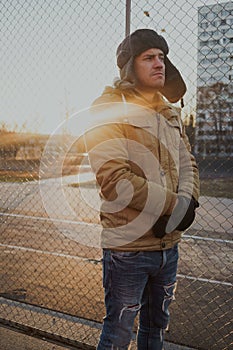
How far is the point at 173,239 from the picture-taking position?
2.13 meters

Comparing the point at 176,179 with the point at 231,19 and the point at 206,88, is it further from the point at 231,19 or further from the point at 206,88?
the point at 206,88

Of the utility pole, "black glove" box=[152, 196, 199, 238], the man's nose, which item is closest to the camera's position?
"black glove" box=[152, 196, 199, 238]

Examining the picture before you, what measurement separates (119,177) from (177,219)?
40 cm

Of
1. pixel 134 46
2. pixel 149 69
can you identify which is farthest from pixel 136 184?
pixel 134 46

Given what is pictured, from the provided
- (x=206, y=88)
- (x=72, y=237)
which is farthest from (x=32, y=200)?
(x=206, y=88)

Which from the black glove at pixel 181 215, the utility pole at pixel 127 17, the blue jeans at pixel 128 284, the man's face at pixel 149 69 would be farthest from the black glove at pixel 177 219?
the utility pole at pixel 127 17

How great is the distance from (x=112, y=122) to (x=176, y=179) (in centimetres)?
50

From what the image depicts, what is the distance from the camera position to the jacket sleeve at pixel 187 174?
2.14 metres

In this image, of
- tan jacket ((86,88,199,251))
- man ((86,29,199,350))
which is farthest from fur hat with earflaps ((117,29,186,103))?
tan jacket ((86,88,199,251))

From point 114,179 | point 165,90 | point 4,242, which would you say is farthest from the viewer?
point 4,242

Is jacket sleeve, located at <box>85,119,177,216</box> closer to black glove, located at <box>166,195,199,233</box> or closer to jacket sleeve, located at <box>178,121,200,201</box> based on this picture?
black glove, located at <box>166,195,199,233</box>

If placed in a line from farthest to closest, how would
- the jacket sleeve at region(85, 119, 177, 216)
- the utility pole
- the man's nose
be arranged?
the utility pole
the man's nose
the jacket sleeve at region(85, 119, 177, 216)

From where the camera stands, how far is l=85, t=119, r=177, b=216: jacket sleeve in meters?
1.88

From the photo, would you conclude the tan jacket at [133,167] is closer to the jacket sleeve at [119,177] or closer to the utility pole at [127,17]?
the jacket sleeve at [119,177]
